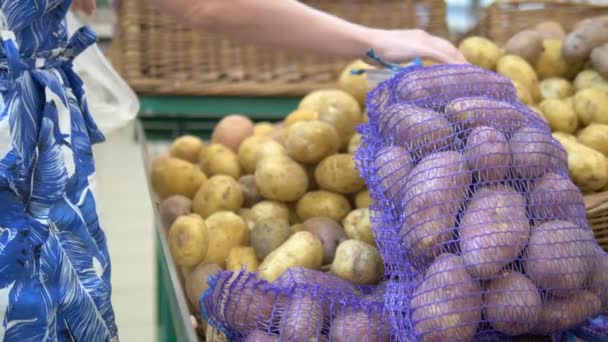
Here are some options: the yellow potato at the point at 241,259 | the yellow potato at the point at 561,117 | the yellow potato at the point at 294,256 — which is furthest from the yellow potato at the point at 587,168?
the yellow potato at the point at 241,259

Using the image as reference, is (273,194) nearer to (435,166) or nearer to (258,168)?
(258,168)

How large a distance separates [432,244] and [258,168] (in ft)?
2.05

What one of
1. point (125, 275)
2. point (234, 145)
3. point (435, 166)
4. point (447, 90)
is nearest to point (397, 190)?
point (435, 166)

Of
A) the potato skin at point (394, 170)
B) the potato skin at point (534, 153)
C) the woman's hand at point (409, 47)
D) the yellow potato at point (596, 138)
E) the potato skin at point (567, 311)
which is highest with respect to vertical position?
the woman's hand at point (409, 47)

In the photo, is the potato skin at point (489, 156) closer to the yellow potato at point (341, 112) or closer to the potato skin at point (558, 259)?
the potato skin at point (558, 259)

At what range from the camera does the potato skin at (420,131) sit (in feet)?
3.05

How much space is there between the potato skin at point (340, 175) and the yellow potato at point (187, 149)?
0.44 metres

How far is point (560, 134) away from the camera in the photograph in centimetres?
133

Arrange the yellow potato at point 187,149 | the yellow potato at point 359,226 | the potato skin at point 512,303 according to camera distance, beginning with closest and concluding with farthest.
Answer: the potato skin at point 512,303 < the yellow potato at point 359,226 < the yellow potato at point 187,149

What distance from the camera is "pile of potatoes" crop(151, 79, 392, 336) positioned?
1.14m

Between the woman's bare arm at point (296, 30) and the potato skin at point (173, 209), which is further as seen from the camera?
the potato skin at point (173, 209)

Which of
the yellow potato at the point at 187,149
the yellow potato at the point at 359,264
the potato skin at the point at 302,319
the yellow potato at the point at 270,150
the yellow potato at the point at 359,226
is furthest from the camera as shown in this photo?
the yellow potato at the point at 187,149

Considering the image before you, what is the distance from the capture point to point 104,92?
1.55m

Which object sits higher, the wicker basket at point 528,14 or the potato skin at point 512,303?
the wicker basket at point 528,14
